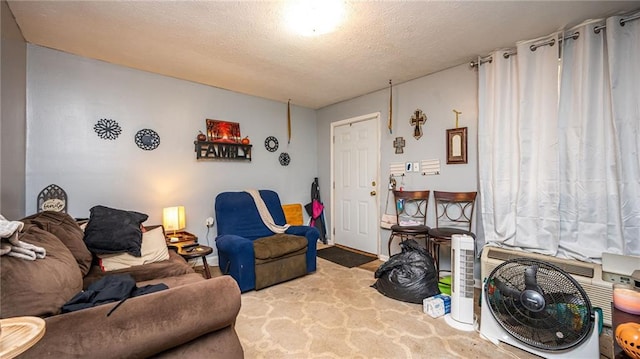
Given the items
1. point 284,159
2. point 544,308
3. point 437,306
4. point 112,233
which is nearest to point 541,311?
point 544,308

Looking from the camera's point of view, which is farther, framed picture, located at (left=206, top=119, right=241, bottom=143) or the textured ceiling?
framed picture, located at (left=206, top=119, right=241, bottom=143)

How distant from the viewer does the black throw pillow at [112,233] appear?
6.55 feet

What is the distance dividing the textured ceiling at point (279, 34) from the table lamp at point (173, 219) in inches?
61.7

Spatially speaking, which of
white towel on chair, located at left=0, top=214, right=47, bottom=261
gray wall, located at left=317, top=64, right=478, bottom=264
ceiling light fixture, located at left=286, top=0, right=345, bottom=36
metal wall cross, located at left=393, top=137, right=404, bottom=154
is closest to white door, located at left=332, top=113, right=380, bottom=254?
gray wall, located at left=317, top=64, right=478, bottom=264

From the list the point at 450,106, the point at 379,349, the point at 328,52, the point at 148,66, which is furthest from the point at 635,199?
the point at 148,66

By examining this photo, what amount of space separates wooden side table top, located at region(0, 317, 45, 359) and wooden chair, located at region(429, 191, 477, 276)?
273 cm

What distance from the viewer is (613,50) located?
1.98 metres

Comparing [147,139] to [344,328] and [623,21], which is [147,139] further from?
[623,21]

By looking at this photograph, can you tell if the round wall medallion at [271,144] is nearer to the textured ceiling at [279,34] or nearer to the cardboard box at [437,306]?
the textured ceiling at [279,34]

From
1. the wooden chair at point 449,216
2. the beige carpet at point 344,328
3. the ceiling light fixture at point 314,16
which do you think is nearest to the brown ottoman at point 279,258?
the beige carpet at point 344,328

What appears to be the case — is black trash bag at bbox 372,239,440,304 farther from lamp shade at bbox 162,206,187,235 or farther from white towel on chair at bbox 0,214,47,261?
white towel on chair at bbox 0,214,47,261

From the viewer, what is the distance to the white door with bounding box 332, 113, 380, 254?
388 centimetres

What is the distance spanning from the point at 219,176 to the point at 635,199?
400 centimetres

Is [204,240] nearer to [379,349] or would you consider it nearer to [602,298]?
[379,349]
